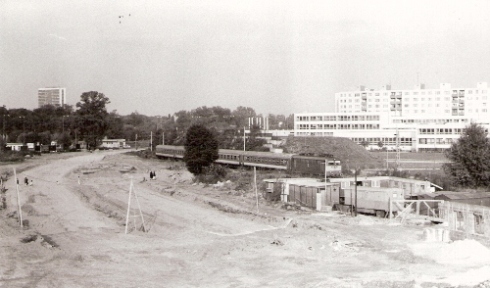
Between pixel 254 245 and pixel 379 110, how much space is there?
86.6 m

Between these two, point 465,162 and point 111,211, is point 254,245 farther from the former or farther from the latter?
point 465,162

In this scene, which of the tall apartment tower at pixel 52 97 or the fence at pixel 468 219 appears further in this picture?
the tall apartment tower at pixel 52 97

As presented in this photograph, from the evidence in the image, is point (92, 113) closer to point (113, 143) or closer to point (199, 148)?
point (113, 143)

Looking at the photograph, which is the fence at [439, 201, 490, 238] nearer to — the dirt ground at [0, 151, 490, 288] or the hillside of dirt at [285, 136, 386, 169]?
the dirt ground at [0, 151, 490, 288]

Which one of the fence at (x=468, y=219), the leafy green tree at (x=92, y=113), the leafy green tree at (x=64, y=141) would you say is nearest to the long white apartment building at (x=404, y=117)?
the leafy green tree at (x=92, y=113)

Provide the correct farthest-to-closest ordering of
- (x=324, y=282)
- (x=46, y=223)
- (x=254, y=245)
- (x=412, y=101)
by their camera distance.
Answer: (x=412, y=101), (x=46, y=223), (x=254, y=245), (x=324, y=282)

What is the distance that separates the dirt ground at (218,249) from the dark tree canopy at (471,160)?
46.1 ft

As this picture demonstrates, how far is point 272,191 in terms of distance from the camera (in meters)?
37.7

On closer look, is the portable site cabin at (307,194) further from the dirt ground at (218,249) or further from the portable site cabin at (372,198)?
the dirt ground at (218,249)

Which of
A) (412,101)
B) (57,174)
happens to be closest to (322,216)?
(57,174)

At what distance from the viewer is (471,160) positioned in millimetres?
39500

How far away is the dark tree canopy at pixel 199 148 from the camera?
51625 millimetres

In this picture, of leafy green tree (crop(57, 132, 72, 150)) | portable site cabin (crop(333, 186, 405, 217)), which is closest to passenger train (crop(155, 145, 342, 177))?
portable site cabin (crop(333, 186, 405, 217))

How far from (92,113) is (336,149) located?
142 ft
